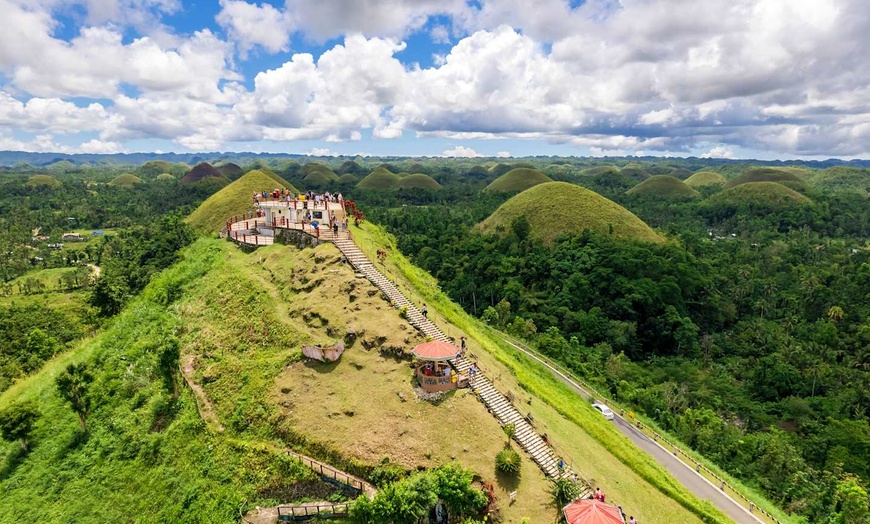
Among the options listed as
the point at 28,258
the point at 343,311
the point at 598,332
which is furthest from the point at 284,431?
the point at 28,258

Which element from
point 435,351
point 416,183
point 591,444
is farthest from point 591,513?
point 416,183

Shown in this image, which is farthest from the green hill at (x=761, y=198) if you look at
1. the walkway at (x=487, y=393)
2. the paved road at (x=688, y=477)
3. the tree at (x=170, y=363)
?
the tree at (x=170, y=363)

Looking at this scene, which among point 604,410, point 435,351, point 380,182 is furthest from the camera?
point 380,182

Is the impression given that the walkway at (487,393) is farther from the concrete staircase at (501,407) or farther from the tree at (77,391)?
the tree at (77,391)

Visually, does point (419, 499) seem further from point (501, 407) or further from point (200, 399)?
point (200, 399)

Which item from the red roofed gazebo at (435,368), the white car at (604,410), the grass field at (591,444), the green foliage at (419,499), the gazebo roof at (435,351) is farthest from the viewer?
the white car at (604,410)

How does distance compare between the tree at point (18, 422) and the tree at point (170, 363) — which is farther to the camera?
the tree at point (18, 422)
